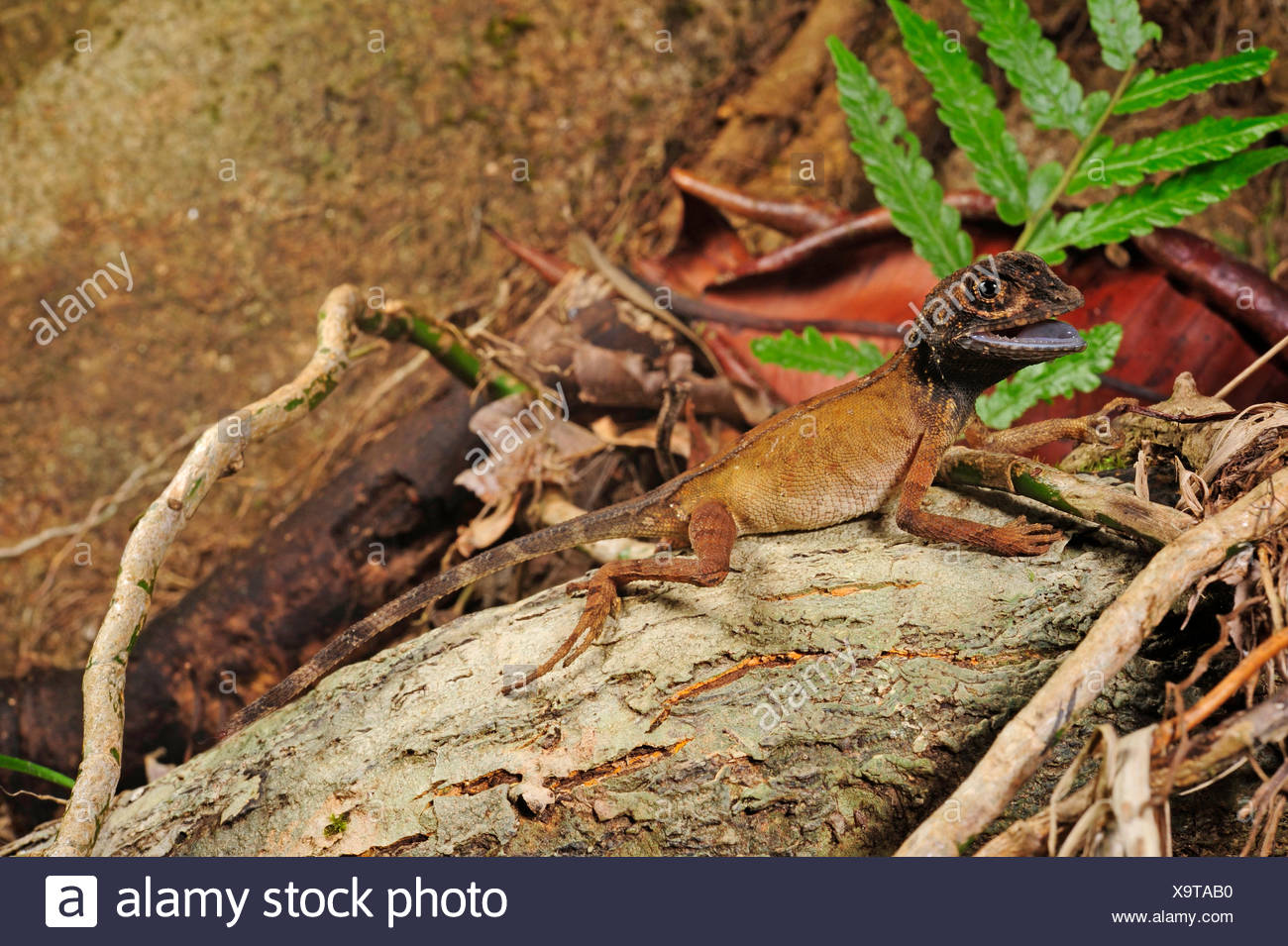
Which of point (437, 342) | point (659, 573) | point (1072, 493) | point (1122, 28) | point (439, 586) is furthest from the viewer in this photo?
point (437, 342)

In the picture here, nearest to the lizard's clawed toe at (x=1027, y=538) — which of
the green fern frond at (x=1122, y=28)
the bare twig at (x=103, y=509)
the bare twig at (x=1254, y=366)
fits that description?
the bare twig at (x=1254, y=366)

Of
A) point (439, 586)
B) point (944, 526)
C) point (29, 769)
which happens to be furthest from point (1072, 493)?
point (29, 769)

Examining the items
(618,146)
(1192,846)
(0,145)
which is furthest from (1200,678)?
(0,145)

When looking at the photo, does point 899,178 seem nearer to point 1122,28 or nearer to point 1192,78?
point 1122,28

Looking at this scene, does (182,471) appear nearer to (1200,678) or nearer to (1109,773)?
(1109,773)

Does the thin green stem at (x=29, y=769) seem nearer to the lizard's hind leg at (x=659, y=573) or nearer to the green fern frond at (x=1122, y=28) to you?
the lizard's hind leg at (x=659, y=573)

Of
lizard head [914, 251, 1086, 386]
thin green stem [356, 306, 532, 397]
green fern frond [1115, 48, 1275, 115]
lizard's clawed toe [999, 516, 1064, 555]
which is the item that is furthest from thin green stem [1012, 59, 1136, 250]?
thin green stem [356, 306, 532, 397]
